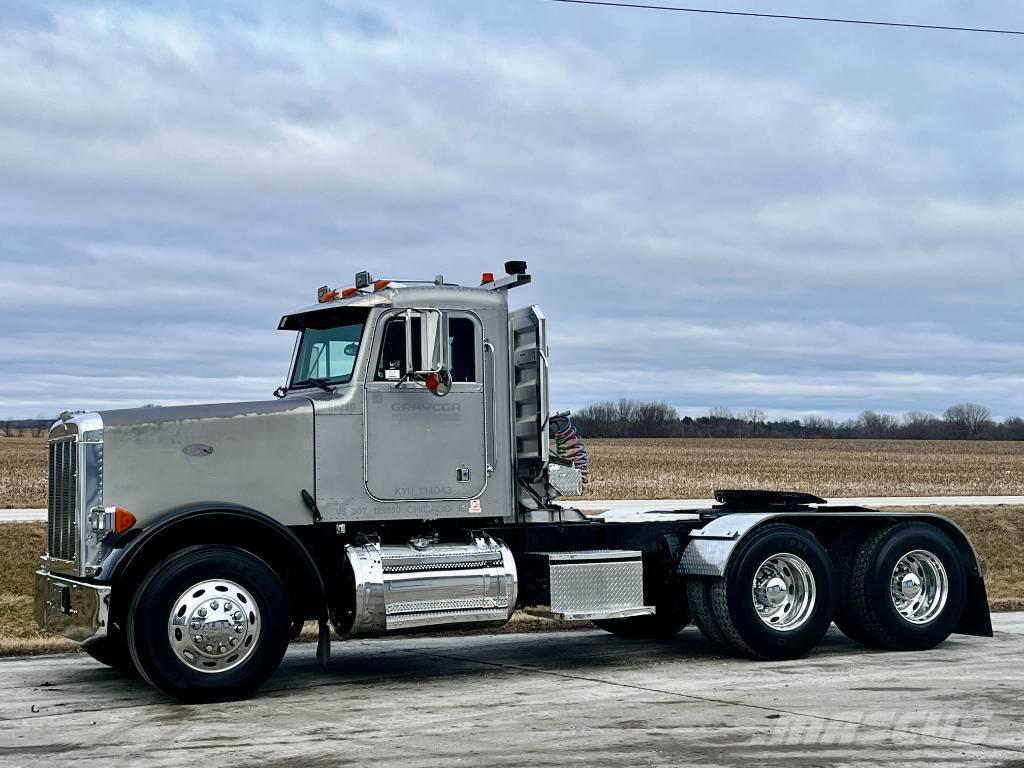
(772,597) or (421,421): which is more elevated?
(421,421)

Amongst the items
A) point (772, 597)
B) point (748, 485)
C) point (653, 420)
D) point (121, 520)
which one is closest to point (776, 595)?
point (772, 597)

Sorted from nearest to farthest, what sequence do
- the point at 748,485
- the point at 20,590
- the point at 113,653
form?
the point at 113,653 → the point at 20,590 → the point at 748,485

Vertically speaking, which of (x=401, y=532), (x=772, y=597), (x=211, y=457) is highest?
(x=211, y=457)

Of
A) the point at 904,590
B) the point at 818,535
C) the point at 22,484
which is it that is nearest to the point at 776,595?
the point at 818,535

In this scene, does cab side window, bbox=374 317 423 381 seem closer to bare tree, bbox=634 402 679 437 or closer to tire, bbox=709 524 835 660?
tire, bbox=709 524 835 660

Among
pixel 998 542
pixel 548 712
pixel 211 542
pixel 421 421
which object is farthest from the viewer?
pixel 998 542

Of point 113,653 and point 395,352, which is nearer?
point 395,352

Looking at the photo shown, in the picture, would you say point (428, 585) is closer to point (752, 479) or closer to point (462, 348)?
point (462, 348)

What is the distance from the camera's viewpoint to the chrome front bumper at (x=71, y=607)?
376 inches

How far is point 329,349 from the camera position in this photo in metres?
11.3

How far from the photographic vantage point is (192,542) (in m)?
10.1

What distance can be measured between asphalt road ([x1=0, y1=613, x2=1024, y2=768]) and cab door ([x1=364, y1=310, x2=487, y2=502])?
1.59 metres

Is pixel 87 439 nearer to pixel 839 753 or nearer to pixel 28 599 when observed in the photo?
pixel 839 753
